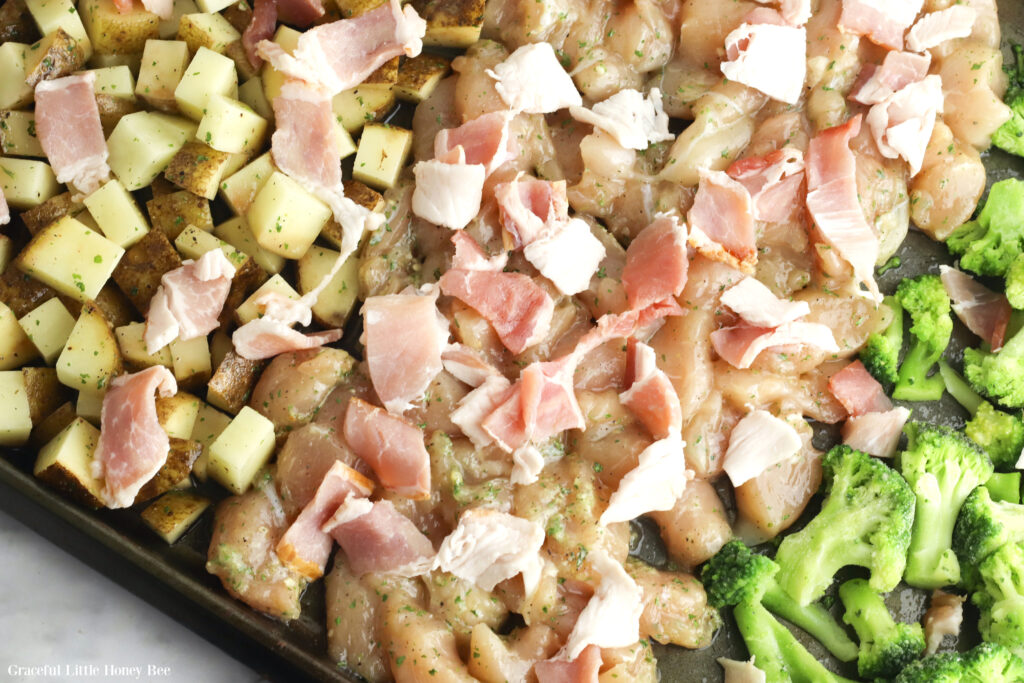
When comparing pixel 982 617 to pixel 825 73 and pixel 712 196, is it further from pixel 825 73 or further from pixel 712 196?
pixel 825 73

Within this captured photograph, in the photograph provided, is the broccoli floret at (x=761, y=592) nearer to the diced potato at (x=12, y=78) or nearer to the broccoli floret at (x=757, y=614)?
the broccoli floret at (x=757, y=614)

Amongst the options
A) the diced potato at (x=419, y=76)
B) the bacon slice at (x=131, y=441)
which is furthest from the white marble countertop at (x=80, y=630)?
the diced potato at (x=419, y=76)

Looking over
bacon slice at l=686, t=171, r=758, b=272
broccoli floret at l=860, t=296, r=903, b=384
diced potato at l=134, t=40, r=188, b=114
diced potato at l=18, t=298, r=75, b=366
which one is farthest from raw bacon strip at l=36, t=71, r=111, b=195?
broccoli floret at l=860, t=296, r=903, b=384

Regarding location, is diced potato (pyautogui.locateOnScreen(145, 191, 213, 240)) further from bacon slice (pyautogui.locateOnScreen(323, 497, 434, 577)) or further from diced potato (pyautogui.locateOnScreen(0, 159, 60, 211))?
bacon slice (pyautogui.locateOnScreen(323, 497, 434, 577))

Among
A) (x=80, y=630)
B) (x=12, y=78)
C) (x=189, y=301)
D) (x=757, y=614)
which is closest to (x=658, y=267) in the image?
(x=757, y=614)

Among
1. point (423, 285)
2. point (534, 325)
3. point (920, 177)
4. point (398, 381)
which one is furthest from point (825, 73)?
point (398, 381)

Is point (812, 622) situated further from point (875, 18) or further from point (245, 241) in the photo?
point (245, 241)

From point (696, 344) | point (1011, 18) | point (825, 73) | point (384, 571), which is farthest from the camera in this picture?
point (1011, 18)
